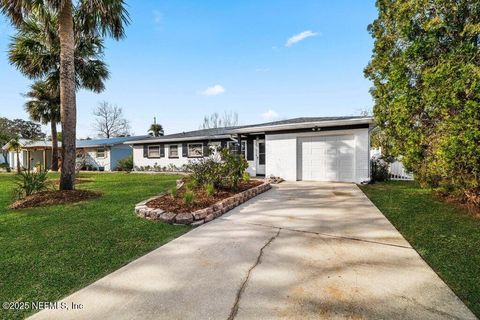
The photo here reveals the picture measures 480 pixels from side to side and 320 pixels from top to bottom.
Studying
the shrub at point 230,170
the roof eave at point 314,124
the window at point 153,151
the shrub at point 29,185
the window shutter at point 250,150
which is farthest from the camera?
the window at point 153,151

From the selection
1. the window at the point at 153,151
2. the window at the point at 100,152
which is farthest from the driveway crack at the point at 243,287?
the window at the point at 100,152

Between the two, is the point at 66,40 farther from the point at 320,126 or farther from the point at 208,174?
the point at 320,126

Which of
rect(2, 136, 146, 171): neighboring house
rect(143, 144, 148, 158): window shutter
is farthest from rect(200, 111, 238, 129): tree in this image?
rect(143, 144, 148, 158): window shutter

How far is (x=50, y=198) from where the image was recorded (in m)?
6.70

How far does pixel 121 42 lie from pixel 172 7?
2.46 m

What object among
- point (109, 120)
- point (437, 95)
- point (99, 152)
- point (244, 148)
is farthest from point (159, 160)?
point (109, 120)

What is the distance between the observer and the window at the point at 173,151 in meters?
17.1

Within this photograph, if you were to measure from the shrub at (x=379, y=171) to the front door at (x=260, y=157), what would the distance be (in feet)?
17.8

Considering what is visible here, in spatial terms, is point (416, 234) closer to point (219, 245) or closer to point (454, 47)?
point (219, 245)

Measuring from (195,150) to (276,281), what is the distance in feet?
46.9

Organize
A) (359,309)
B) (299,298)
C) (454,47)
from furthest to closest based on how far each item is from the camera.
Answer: (454,47), (299,298), (359,309)

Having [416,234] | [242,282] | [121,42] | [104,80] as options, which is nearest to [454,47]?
[416,234]

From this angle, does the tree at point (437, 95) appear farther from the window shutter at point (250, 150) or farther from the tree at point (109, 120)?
the tree at point (109, 120)

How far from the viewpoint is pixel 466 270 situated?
2.72 meters
